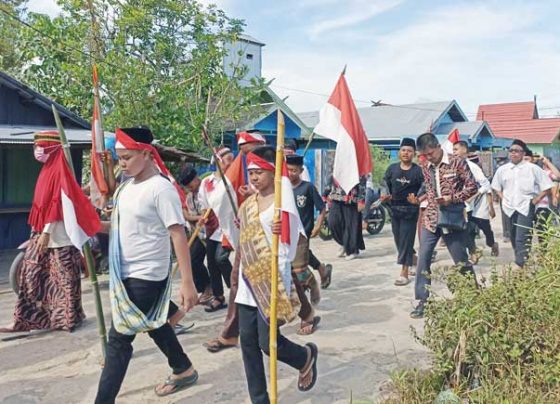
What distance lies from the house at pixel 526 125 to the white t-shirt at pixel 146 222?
27.0m

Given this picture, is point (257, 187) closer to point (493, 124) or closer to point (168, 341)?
point (168, 341)

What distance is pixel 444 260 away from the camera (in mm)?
8984

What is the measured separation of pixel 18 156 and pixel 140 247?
783 cm

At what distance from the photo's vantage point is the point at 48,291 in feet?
17.5

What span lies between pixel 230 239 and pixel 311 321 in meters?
1.12

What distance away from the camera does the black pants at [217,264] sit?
5.71m

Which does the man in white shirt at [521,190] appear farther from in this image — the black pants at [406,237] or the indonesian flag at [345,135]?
the indonesian flag at [345,135]

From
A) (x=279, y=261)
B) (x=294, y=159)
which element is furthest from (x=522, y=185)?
(x=279, y=261)

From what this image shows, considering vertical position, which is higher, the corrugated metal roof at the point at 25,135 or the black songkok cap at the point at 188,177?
the corrugated metal roof at the point at 25,135

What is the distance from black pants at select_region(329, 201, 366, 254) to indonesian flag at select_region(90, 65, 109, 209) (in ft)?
15.7

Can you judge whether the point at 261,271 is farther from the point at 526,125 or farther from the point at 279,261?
the point at 526,125

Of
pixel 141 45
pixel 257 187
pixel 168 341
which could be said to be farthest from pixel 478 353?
pixel 141 45

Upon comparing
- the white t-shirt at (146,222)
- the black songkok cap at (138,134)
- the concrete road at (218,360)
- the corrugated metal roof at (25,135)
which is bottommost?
the concrete road at (218,360)

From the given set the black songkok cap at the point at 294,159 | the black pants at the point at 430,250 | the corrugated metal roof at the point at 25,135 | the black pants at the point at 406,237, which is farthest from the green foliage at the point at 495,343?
the corrugated metal roof at the point at 25,135
